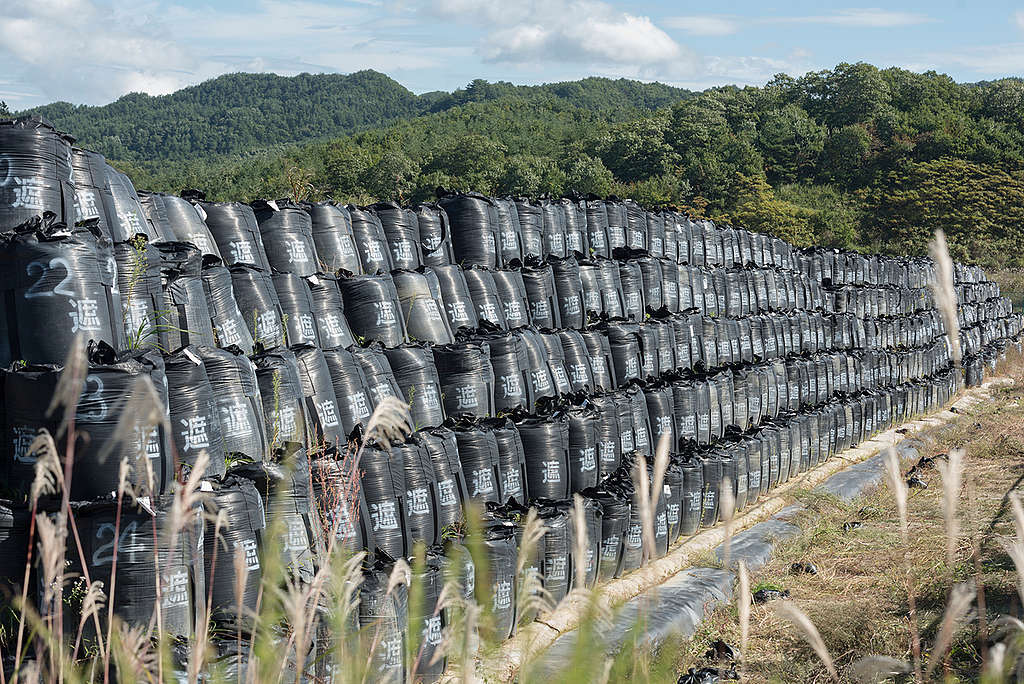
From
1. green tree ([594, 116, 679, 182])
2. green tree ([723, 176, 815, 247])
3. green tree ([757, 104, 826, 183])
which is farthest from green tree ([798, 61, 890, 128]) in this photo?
green tree ([723, 176, 815, 247])

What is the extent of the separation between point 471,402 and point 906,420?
9568 mm

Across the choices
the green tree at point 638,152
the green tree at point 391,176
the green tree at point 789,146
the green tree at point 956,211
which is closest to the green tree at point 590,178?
the green tree at point 638,152

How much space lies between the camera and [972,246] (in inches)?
1351

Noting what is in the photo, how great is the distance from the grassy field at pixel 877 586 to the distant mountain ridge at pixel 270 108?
225 feet

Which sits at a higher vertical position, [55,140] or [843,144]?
[843,144]

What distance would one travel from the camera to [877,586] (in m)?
5.61

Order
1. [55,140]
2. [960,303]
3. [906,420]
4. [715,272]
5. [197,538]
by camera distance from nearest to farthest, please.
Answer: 1. [197,538]
2. [55,140]
3. [715,272]
4. [906,420]
5. [960,303]

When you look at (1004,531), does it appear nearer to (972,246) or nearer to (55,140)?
(55,140)

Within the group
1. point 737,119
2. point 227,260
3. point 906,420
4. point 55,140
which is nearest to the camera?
point 55,140

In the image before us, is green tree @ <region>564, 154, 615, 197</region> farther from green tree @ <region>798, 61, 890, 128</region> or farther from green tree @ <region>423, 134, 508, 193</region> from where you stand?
green tree @ <region>798, 61, 890, 128</region>

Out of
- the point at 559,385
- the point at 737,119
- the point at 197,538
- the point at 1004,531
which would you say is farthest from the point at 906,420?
the point at 737,119

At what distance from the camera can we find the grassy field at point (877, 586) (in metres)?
4.21

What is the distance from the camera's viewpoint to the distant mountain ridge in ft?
288

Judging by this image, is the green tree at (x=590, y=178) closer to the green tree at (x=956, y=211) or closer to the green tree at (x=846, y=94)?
the green tree at (x=956, y=211)
